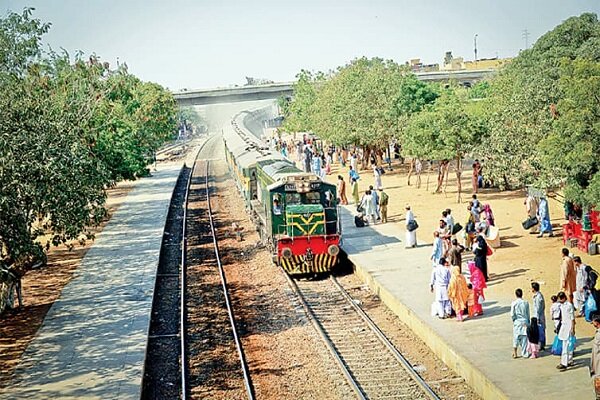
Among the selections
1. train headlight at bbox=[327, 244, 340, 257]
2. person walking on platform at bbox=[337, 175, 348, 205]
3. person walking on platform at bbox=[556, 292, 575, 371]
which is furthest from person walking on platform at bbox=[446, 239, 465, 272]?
person walking on platform at bbox=[337, 175, 348, 205]

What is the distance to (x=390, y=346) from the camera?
1545cm

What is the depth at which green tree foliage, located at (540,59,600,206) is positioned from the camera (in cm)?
1895

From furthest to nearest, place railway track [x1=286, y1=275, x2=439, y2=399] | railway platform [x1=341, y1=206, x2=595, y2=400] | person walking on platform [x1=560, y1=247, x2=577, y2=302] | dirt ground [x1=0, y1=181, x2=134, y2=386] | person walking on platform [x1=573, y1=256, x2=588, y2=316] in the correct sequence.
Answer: dirt ground [x1=0, y1=181, x2=134, y2=386] < person walking on platform [x1=560, y1=247, x2=577, y2=302] < person walking on platform [x1=573, y1=256, x2=588, y2=316] < railway track [x1=286, y1=275, x2=439, y2=399] < railway platform [x1=341, y1=206, x2=595, y2=400]

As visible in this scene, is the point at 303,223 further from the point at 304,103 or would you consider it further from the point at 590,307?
the point at 304,103

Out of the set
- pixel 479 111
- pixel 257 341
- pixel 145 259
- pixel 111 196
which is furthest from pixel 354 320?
pixel 111 196

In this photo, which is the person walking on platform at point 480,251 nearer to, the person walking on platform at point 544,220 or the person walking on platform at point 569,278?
the person walking on platform at point 569,278

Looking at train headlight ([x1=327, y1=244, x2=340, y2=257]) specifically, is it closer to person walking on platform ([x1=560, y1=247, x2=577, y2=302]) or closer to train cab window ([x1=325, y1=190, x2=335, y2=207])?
train cab window ([x1=325, y1=190, x2=335, y2=207])

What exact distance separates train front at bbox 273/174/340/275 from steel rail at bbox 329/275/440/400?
44.8 inches

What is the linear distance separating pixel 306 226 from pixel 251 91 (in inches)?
3432

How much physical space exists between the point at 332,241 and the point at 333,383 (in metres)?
8.41

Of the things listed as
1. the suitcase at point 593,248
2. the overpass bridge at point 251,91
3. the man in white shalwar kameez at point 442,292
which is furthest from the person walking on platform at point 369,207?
the overpass bridge at point 251,91

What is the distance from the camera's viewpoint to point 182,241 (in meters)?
30.4

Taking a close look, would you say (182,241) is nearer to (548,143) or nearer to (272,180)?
(272,180)

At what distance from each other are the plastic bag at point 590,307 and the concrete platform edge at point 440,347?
300 centimetres
